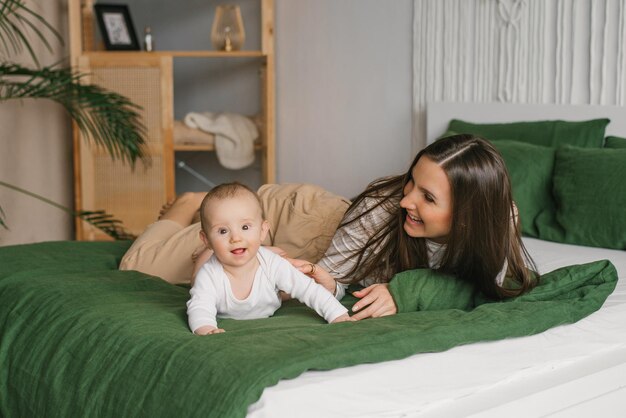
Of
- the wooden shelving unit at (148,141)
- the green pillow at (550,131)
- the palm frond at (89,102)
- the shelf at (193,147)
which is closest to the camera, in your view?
the green pillow at (550,131)

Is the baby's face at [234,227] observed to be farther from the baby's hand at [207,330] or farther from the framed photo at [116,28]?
the framed photo at [116,28]

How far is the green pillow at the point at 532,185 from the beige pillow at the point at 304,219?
730 millimetres

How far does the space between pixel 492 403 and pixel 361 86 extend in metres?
3.31

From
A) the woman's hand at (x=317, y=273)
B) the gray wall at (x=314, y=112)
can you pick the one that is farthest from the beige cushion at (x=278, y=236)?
the gray wall at (x=314, y=112)

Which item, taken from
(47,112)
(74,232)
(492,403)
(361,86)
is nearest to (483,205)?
(492,403)

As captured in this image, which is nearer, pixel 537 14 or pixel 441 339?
pixel 441 339

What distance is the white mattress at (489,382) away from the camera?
147cm

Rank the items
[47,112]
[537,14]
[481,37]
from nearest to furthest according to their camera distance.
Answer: [537,14], [481,37], [47,112]

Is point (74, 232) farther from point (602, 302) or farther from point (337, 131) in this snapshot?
point (602, 302)

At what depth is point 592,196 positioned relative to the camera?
2873mm

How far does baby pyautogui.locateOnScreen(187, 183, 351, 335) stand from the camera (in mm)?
1855

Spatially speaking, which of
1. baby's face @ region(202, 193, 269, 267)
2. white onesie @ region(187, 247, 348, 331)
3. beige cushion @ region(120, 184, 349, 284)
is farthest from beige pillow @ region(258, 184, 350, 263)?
baby's face @ region(202, 193, 269, 267)

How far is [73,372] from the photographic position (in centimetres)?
175

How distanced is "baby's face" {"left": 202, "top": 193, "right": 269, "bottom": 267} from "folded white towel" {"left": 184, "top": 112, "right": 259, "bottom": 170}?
3066 millimetres
